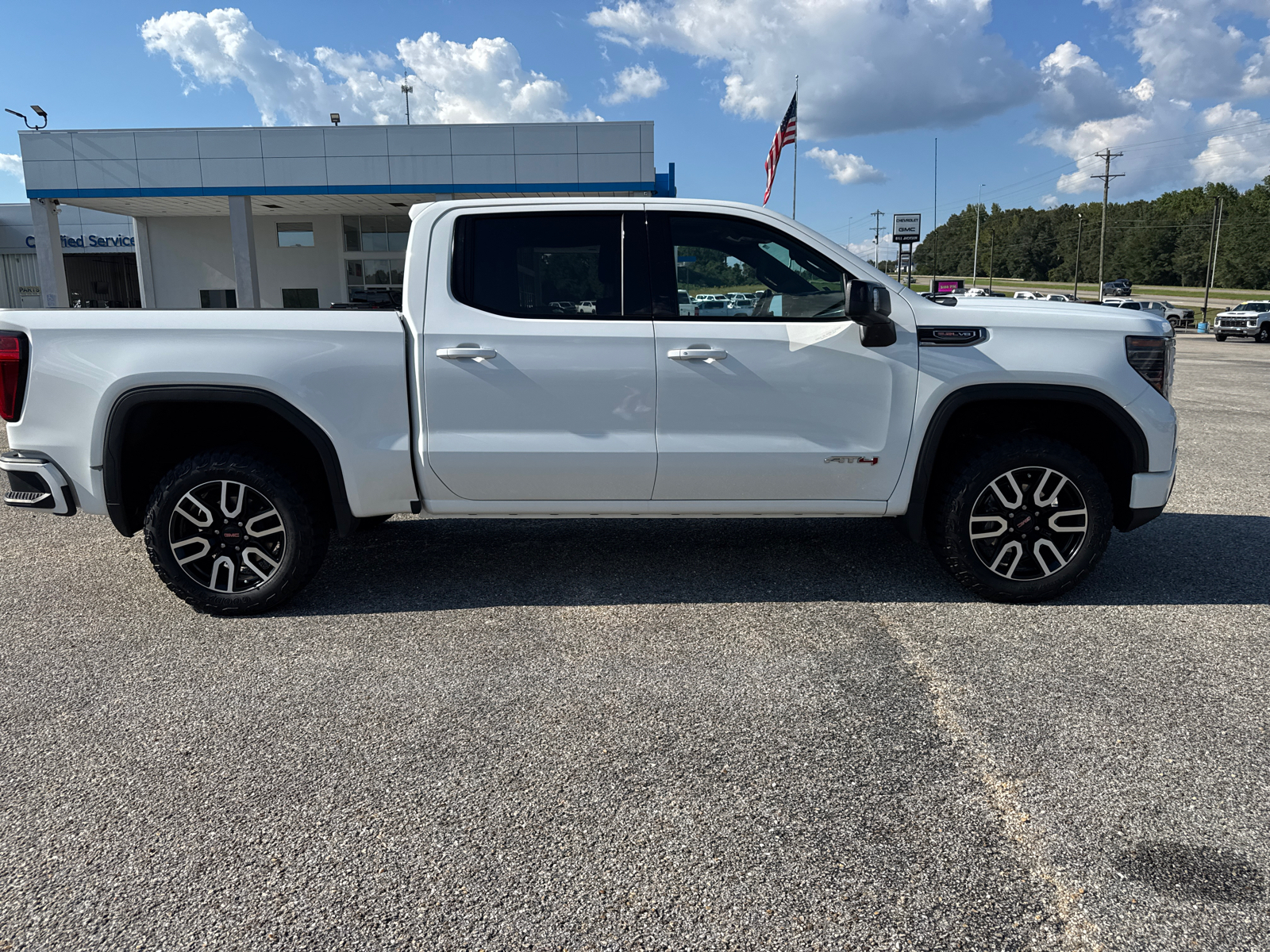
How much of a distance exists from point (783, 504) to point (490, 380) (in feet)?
5.05

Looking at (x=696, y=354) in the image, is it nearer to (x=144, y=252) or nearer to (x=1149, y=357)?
(x=1149, y=357)

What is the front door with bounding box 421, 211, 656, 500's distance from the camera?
4238mm

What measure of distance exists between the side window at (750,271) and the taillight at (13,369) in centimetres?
298

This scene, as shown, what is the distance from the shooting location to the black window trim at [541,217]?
4309 millimetres

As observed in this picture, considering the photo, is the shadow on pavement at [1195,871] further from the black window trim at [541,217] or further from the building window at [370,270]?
the building window at [370,270]

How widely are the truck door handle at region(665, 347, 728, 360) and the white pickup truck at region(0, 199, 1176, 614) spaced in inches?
0.4

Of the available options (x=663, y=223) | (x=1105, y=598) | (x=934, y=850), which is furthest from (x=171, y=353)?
(x=1105, y=598)

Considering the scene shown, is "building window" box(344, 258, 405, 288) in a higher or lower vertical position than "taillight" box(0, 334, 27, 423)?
higher

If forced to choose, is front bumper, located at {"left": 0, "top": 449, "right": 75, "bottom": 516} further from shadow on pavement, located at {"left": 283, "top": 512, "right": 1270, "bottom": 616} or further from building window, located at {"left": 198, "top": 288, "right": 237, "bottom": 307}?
building window, located at {"left": 198, "top": 288, "right": 237, "bottom": 307}

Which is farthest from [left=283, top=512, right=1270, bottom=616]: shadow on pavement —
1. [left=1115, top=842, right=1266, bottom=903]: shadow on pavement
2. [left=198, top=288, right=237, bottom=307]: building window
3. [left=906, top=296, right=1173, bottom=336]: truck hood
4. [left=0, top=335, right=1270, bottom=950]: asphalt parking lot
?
[left=198, top=288, right=237, bottom=307]: building window

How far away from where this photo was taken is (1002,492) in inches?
176

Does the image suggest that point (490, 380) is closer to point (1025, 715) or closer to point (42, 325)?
point (42, 325)

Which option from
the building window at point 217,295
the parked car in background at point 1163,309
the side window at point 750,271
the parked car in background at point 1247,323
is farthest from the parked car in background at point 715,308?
the parked car in background at point 1247,323

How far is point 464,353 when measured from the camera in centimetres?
420
